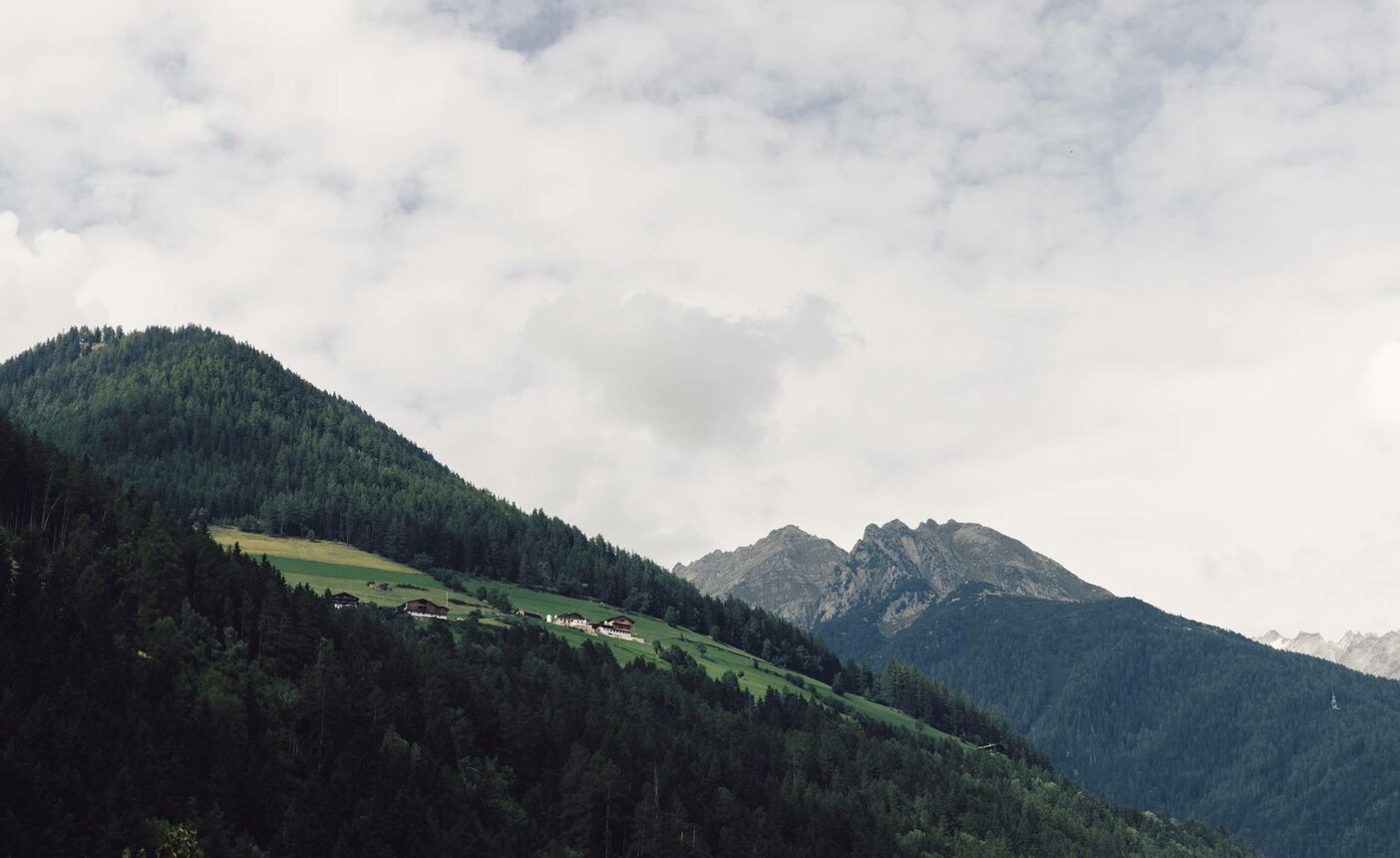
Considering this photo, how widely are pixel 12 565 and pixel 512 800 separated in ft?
192

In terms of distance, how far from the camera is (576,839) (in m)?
150

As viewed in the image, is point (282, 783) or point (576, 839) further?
Answer: point (576, 839)

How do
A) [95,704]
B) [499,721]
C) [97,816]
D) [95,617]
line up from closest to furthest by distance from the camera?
[97,816] → [95,704] → [95,617] → [499,721]

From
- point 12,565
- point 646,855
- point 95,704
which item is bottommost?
point 646,855

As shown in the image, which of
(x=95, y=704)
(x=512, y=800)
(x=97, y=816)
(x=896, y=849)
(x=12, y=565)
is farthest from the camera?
(x=896, y=849)

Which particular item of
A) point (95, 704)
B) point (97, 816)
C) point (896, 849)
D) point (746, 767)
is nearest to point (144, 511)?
point (95, 704)

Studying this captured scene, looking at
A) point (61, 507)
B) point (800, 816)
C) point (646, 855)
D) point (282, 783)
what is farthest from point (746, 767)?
point (61, 507)

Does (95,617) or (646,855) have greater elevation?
(95,617)

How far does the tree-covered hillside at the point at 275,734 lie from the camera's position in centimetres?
11138

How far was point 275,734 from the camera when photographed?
434 feet

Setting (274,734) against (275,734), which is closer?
(274,734)

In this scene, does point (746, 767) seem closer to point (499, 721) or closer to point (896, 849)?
point (896, 849)

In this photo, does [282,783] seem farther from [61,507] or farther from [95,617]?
[61,507]

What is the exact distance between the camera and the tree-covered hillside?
11138 centimetres
